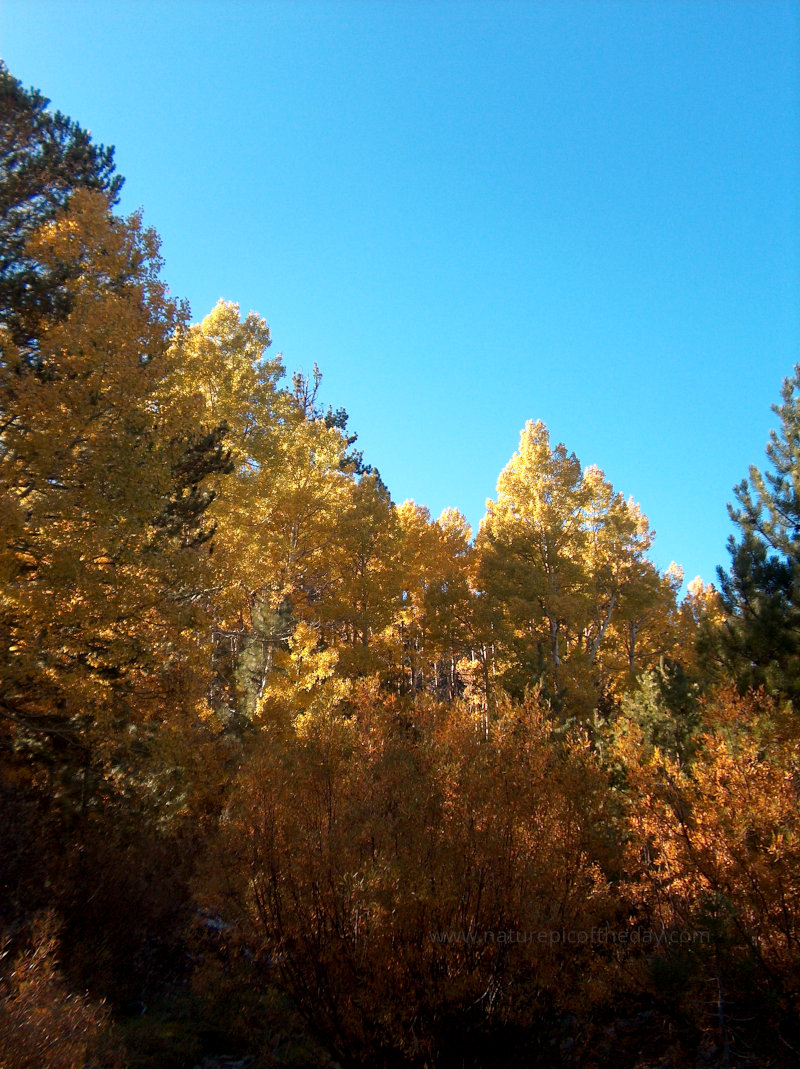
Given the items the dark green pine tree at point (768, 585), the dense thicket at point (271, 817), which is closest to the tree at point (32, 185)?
the dense thicket at point (271, 817)

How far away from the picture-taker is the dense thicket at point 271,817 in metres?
5.25

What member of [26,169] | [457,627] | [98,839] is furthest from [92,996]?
[457,627]

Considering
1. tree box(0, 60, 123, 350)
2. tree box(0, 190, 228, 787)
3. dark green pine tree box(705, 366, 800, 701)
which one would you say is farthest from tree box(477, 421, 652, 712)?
tree box(0, 60, 123, 350)

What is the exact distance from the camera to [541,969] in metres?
5.12

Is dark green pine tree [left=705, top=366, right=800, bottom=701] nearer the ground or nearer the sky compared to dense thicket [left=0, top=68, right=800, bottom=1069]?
nearer the sky

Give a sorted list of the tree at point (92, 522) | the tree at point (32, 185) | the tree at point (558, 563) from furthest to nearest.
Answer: the tree at point (558, 563)
the tree at point (32, 185)
the tree at point (92, 522)

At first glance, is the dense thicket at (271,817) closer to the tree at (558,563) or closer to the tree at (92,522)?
the tree at (92,522)

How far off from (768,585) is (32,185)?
13009 millimetres

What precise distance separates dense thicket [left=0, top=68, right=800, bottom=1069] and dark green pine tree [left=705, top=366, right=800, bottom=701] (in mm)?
68

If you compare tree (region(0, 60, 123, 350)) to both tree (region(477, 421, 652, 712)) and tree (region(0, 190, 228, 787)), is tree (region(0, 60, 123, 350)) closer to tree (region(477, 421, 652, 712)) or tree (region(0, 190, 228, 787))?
tree (region(0, 190, 228, 787))

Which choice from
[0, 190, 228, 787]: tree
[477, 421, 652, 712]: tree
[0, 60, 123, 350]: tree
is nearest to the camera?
[0, 190, 228, 787]: tree

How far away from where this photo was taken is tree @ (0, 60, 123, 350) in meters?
8.14

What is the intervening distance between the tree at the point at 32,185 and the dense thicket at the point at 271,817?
41mm

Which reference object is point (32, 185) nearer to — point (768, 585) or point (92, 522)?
point (92, 522)
